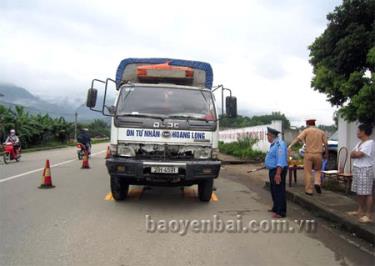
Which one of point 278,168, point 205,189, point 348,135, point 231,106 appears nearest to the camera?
point 278,168

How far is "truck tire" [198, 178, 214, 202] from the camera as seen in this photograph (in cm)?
858

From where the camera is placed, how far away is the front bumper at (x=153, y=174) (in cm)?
757

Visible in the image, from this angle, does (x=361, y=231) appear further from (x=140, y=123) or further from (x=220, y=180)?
(x=220, y=180)

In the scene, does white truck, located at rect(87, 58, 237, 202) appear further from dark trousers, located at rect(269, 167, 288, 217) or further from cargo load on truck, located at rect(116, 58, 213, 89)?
dark trousers, located at rect(269, 167, 288, 217)

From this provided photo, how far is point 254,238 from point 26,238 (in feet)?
10.2

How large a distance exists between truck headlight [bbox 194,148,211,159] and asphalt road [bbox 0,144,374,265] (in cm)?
100

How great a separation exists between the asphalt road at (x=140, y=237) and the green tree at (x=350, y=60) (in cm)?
259

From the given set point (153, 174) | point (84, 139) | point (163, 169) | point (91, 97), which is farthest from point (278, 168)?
point (84, 139)

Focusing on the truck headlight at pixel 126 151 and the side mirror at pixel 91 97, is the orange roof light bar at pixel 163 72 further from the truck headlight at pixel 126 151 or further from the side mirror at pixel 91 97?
the truck headlight at pixel 126 151

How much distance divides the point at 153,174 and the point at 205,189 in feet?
4.83

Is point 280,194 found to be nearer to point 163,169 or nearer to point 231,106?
point 163,169

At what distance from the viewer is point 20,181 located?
1175cm

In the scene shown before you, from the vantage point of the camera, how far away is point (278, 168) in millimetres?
7441

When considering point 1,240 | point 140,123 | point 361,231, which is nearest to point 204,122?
point 140,123
